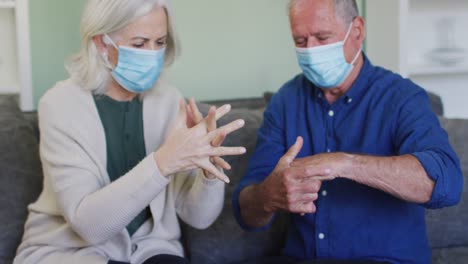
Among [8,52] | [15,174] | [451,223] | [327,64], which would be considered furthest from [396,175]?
[8,52]

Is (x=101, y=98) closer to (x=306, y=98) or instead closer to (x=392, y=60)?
(x=306, y=98)

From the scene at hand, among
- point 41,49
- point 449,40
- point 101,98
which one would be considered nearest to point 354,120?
point 101,98

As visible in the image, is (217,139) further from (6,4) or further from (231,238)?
(6,4)

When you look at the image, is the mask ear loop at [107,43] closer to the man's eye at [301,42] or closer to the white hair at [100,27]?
the white hair at [100,27]

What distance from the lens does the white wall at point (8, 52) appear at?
7.68 feet

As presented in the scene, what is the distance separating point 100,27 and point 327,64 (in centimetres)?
58

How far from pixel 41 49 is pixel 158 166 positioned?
114 cm

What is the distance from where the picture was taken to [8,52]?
92.9 inches

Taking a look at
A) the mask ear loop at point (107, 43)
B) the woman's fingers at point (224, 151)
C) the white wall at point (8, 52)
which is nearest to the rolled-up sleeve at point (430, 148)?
the woman's fingers at point (224, 151)

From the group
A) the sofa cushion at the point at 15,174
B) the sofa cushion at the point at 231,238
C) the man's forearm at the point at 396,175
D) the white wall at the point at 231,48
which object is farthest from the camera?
the white wall at the point at 231,48

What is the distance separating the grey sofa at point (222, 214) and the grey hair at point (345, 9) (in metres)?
0.45

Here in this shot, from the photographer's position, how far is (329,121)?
1706 mm

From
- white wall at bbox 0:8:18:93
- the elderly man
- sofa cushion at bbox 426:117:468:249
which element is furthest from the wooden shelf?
sofa cushion at bbox 426:117:468:249

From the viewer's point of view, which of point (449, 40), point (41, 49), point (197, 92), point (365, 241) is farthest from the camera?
point (449, 40)
